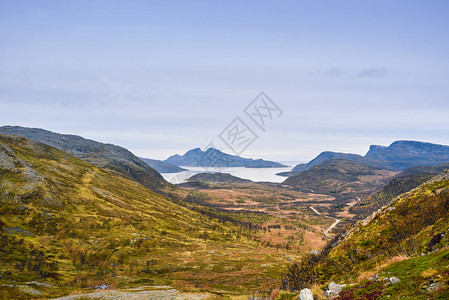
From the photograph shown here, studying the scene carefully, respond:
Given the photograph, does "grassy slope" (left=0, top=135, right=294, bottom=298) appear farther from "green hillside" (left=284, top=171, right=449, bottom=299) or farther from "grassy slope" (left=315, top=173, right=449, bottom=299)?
"grassy slope" (left=315, top=173, right=449, bottom=299)

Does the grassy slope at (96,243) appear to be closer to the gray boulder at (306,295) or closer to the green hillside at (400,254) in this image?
the green hillside at (400,254)

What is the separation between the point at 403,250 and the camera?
2228 cm

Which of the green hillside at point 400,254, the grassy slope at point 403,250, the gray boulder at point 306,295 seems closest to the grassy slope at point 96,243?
the green hillside at point 400,254

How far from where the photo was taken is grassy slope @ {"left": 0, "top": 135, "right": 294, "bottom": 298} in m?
52.5

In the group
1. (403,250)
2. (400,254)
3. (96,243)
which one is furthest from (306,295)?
(96,243)

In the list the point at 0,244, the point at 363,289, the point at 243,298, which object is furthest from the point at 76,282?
the point at 363,289

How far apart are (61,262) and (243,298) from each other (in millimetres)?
51584

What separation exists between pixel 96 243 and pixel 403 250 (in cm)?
8925

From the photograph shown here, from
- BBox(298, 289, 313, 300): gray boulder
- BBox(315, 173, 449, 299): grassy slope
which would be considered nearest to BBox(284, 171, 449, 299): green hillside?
BBox(315, 173, 449, 299): grassy slope

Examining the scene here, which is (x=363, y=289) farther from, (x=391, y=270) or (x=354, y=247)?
(x=354, y=247)

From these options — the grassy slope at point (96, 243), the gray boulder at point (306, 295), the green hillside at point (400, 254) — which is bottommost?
the grassy slope at point (96, 243)

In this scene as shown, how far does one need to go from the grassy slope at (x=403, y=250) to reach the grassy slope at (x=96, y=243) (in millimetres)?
28055

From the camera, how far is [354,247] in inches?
1145

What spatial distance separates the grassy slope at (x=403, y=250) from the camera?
536 inches
